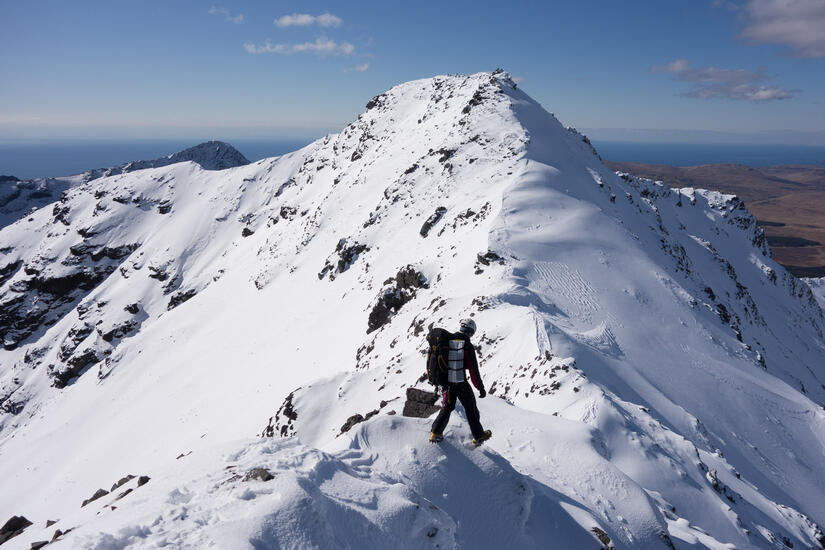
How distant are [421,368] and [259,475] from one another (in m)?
12.4

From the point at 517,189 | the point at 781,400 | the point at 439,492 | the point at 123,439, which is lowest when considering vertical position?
the point at 123,439

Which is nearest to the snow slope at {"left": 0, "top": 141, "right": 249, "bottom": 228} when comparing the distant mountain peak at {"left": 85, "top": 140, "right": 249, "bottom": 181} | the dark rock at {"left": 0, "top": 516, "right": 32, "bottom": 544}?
the distant mountain peak at {"left": 85, "top": 140, "right": 249, "bottom": 181}

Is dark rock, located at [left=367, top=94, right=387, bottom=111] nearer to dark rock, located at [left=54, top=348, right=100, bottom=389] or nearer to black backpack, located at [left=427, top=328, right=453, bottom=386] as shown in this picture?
dark rock, located at [left=54, top=348, right=100, bottom=389]

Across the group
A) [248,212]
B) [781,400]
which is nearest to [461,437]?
[781,400]

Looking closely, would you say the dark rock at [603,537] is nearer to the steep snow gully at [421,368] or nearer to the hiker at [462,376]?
the steep snow gully at [421,368]

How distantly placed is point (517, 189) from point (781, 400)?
21.8 m

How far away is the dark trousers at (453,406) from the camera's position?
7848mm

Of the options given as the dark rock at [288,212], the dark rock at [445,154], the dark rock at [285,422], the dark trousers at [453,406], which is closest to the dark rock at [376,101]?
the dark rock at [288,212]

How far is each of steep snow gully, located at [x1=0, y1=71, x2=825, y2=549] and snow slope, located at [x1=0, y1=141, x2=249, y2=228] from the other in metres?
76.7

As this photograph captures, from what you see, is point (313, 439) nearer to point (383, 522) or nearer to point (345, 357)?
point (345, 357)

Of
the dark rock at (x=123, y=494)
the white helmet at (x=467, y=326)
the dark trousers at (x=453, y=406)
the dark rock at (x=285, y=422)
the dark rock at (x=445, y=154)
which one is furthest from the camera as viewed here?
the dark rock at (x=445, y=154)

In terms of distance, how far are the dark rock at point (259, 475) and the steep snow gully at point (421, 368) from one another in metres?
0.05

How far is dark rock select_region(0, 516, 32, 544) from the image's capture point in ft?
32.1

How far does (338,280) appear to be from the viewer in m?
43.0
